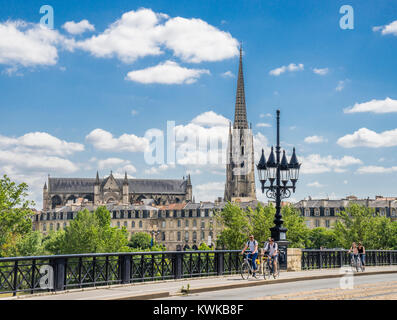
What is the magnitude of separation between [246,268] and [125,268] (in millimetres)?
5741

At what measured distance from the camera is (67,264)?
642 inches

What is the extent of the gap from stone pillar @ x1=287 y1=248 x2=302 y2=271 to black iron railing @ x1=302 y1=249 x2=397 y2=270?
58 centimetres

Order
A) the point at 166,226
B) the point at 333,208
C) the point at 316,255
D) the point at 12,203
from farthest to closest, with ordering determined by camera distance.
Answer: the point at 166,226 < the point at 333,208 < the point at 12,203 < the point at 316,255

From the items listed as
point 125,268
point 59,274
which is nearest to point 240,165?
point 125,268

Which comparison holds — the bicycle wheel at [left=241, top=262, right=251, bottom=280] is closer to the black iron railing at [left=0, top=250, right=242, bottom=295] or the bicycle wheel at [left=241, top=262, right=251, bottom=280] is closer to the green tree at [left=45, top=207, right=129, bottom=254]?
the black iron railing at [left=0, top=250, right=242, bottom=295]

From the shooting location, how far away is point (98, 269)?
1800 centimetres

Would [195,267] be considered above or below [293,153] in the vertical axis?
below

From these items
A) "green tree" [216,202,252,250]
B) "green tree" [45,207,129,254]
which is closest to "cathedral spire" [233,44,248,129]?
"green tree" [45,207,129,254]

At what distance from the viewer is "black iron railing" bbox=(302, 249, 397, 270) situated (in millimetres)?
27875

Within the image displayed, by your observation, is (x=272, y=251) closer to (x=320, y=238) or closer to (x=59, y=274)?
(x=59, y=274)

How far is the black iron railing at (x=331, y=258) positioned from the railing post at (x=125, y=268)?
36.0ft

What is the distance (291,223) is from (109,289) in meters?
70.2
